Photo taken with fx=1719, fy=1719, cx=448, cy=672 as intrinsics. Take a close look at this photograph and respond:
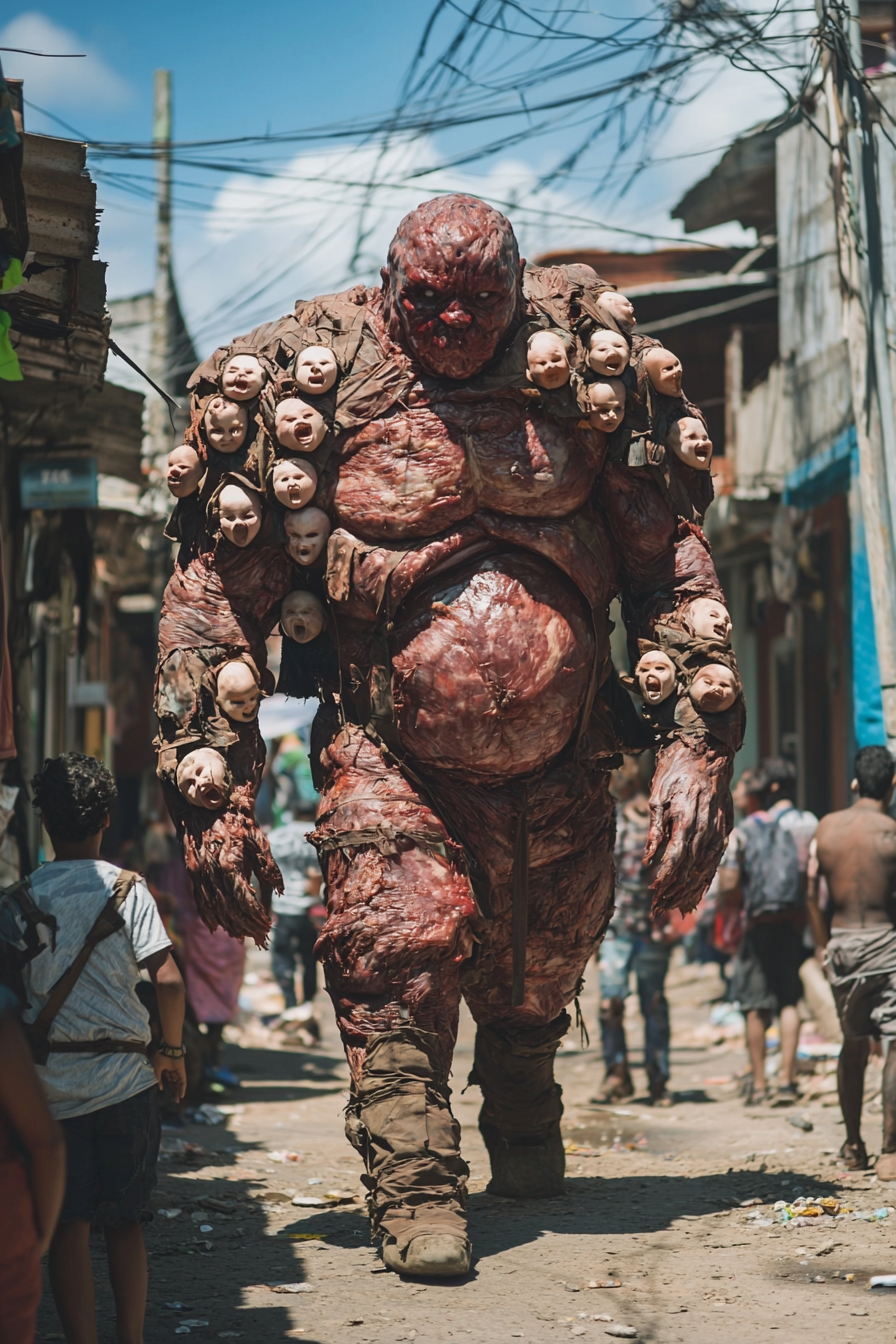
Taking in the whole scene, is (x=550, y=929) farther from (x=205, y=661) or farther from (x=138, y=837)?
(x=138, y=837)

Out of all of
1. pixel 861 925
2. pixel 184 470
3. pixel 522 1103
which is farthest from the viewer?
pixel 861 925

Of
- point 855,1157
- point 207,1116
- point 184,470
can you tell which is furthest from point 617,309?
point 207,1116

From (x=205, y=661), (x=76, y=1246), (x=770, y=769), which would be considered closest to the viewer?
(x=76, y=1246)

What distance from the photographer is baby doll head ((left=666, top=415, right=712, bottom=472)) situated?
493 cm

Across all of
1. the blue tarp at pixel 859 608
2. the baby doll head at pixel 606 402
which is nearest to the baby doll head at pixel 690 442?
the baby doll head at pixel 606 402

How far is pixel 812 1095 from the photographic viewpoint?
356 inches

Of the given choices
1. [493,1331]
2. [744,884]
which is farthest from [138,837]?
[493,1331]

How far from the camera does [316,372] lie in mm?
4703

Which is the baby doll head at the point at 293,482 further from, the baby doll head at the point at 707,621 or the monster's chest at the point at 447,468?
the baby doll head at the point at 707,621

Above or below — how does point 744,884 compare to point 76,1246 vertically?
above

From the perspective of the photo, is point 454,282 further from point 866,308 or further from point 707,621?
point 866,308

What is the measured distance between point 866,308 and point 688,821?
15.6ft

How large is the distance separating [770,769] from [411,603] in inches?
214

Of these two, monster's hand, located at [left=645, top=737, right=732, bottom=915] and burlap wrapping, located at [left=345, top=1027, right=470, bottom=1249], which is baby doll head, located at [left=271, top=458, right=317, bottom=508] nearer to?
monster's hand, located at [left=645, top=737, right=732, bottom=915]
